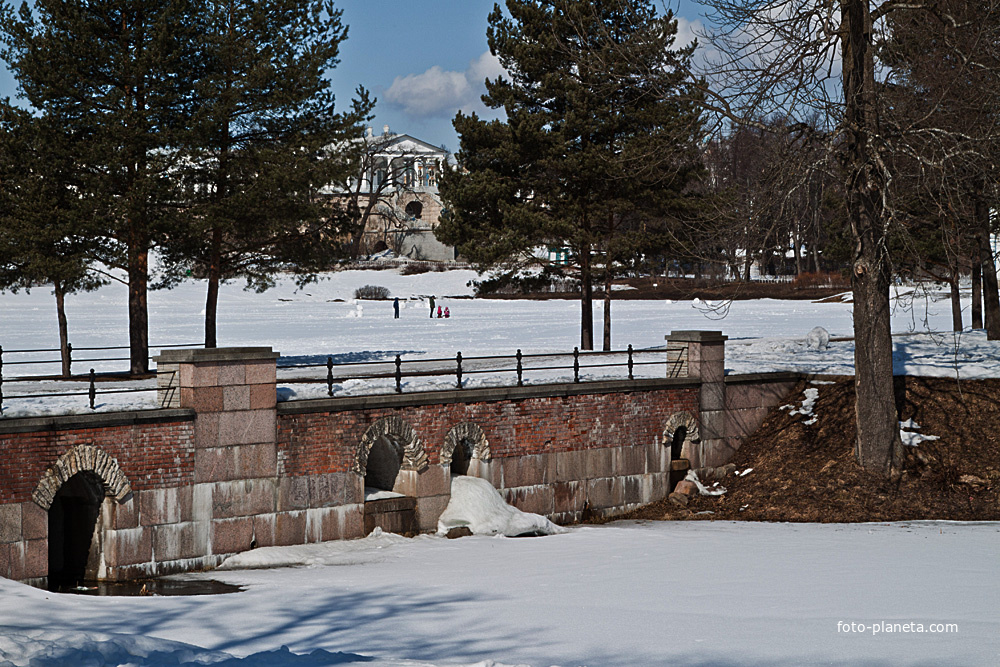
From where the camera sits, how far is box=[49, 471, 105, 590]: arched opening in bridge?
1598 cm

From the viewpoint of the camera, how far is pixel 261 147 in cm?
2592

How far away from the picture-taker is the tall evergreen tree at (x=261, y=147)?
2400 centimetres

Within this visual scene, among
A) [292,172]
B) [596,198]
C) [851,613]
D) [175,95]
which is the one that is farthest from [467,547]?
[596,198]

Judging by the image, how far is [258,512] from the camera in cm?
1725

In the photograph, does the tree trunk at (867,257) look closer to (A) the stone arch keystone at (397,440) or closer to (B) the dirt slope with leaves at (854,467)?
(B) the dirt slope with leaves at (854,467)

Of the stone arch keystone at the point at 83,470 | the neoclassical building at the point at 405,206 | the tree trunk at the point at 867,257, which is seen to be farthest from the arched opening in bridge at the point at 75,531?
the neoclassical building at the point at 405,206

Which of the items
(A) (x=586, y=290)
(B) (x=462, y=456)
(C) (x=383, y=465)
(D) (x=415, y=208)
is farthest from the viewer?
(D) (x=415, y=208)

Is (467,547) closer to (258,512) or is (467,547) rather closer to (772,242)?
(258,512)

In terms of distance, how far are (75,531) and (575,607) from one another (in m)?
8.48

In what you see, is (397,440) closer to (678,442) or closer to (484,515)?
(484,515)

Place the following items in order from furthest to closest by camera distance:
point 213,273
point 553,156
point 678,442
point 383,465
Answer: point 553,156 → point 213,273 → point 678,442 → point 383,465

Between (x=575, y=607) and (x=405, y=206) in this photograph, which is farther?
(x=405, y=206)

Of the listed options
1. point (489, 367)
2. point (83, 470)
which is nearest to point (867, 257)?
point (489, 367)

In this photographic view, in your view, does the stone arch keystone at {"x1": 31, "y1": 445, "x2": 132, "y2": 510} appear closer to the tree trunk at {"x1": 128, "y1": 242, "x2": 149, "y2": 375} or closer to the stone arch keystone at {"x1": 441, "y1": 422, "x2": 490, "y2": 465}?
the stone arch keystone at {"x1": 441, "y1": 422, "x2": 490, "y2": 465}
